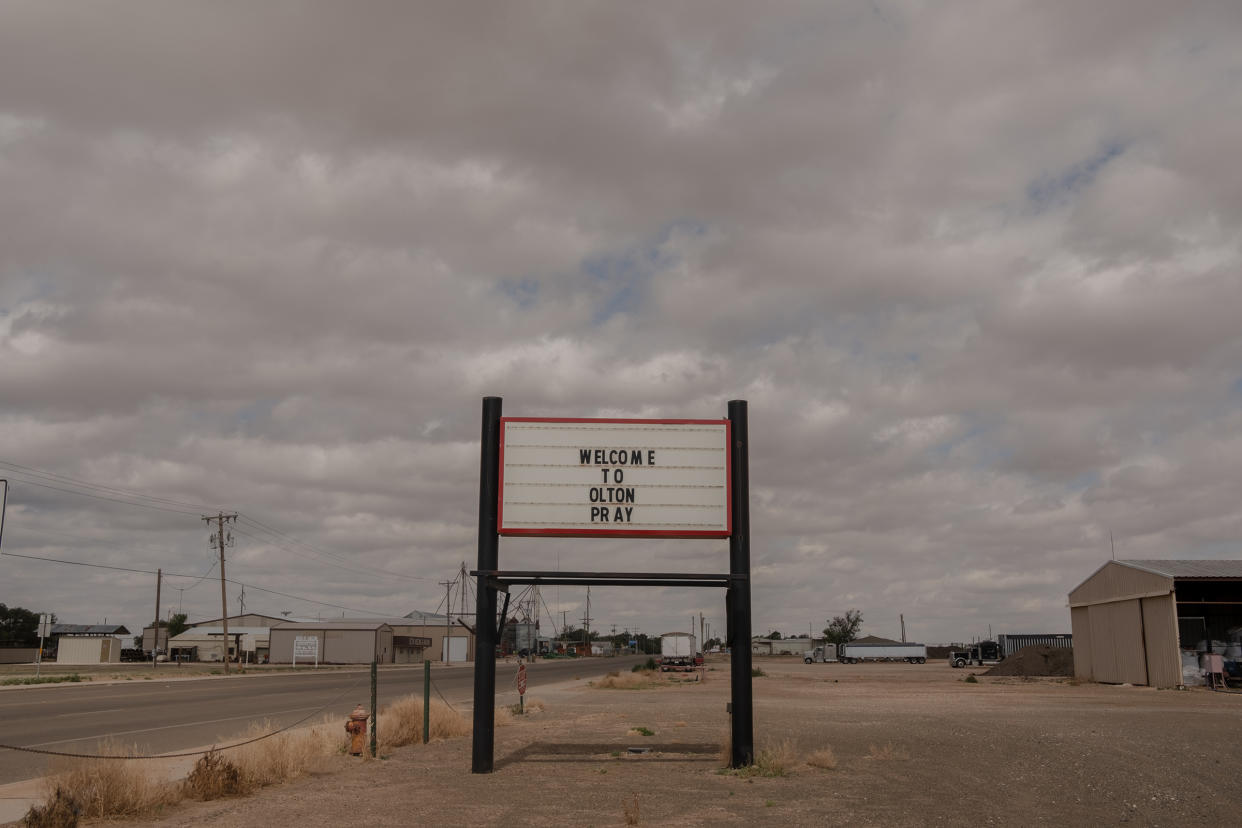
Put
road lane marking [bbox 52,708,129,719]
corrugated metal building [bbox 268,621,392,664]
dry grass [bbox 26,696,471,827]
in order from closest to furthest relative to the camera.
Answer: dry grass [bbox 26,696,471,827] → road lane marking [bbox 52,708,129,719] → corrugated metal building [bbox 268,621,392,664]

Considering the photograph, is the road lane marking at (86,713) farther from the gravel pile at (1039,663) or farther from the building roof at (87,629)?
the building roof at (87,629)

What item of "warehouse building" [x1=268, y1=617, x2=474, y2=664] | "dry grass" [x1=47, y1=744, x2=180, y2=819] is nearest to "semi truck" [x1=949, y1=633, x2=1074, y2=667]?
"warehouse building" [x1=268, y1=617, x2=474, y2=664]

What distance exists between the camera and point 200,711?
29.6 metres

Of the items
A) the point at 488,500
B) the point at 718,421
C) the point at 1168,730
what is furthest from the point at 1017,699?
the point at 488,500

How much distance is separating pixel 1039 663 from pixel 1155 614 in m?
22.5

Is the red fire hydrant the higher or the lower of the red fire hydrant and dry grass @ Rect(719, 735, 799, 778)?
the higher

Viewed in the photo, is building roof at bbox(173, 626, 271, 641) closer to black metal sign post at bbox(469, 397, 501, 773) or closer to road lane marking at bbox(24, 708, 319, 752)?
road lane marking at bbox(24, 708, 319, 752)

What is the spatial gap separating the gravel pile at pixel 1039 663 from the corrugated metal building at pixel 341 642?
5776 cm

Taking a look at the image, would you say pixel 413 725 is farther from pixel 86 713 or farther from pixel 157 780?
pixel 86 713

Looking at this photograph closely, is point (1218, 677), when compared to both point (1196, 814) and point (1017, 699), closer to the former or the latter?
point (1017, 699)

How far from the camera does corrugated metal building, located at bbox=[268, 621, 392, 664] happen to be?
95125mm

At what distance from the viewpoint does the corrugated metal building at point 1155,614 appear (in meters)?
38.9

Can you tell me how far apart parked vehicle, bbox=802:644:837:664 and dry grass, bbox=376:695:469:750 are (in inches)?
3916

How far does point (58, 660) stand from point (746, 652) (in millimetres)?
99327
